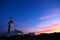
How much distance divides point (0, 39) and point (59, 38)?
9.59m

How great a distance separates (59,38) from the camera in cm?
2367

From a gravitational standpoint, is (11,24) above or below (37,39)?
above

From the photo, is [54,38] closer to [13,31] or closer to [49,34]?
[49,34]

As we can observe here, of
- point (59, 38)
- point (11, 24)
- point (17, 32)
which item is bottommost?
point (59, 38)

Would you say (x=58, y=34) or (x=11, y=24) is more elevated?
(x=11, y=24)

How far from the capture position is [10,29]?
1804 inches

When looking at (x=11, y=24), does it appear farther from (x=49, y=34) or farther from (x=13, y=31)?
(x=49, y=34)

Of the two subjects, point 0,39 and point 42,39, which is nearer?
point 42,39

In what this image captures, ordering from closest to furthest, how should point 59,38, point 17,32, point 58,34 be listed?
point 59,38 < point 58,34 < point 17,32

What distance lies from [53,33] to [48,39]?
3.64 m

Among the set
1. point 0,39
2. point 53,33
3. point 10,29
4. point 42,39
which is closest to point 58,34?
point 53,33

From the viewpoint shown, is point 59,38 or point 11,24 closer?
point 59,38

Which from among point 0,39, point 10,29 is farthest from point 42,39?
point 10,29

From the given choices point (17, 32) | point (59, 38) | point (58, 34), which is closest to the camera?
point (59, 38)
